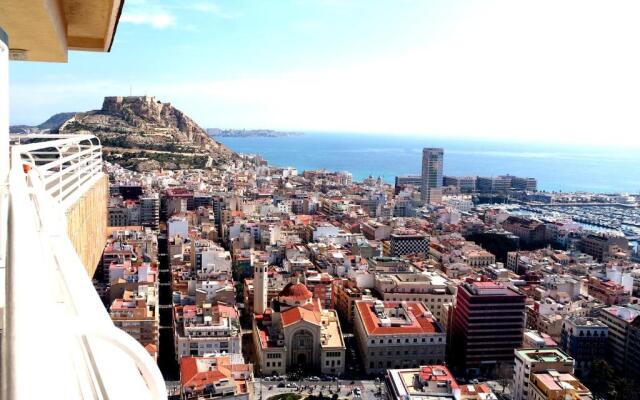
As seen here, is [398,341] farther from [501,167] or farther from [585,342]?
[501,167]

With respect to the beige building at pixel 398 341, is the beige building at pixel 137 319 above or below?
above

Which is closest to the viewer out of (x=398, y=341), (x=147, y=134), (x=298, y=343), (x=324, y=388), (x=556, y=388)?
(x=556, y=388)

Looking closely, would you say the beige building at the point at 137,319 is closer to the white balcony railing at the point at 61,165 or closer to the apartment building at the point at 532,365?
the apartment building at the point at 532,365

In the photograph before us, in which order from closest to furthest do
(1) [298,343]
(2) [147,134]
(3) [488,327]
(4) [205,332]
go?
1. (4) [205,332]
2. (1) [298,343]
3. (3) [488,327]
4. (2) [147,134]

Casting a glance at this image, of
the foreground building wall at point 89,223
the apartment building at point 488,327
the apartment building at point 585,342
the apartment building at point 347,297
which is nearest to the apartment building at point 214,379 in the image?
the apartment building at point 347,297

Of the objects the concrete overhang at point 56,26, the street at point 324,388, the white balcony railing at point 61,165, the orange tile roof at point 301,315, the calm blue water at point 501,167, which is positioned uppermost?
the concrete overhang at point 56,26

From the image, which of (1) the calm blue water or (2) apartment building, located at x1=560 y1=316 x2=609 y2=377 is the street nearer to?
(2) apartment building, located at x1=560 y1=316 x2=609 y2=377

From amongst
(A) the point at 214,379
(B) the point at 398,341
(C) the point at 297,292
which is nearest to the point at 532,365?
(B) the point at 398,341
